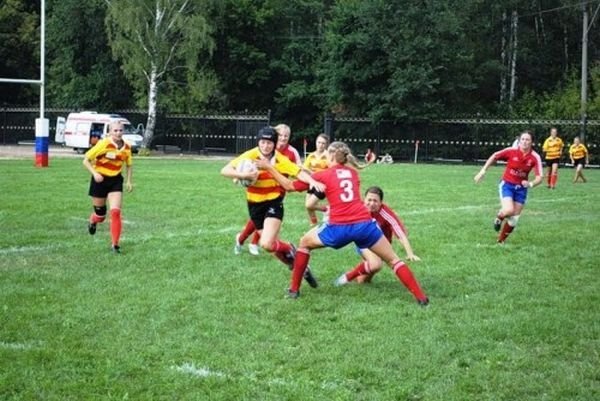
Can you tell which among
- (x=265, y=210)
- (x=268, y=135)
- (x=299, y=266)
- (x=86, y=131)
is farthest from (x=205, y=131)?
(x=299, y=266)

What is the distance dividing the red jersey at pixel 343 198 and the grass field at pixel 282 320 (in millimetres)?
823

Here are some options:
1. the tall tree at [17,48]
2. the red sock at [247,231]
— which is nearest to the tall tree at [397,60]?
the tall tree at [17,48]

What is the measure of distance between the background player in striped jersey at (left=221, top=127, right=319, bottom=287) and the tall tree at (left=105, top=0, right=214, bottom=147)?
38030mm

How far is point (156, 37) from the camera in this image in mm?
46031

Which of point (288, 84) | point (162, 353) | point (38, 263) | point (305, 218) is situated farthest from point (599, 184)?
point (288, 84)

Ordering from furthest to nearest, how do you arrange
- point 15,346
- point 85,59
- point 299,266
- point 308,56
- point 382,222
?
1. point 85,59
2. point 308,56
3. point 382,222
4. point 299,266
5. point 15,346

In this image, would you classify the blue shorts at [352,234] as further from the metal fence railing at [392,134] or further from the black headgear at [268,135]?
the metal fence railing at [392,134]

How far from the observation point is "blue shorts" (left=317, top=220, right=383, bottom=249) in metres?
7.51

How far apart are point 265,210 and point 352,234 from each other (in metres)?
1.89

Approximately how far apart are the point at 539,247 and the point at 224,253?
445 cm

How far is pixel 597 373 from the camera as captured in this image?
5.46 metres

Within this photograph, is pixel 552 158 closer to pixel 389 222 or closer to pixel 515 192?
pixel 515 192

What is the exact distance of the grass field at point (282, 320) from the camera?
5.24 meters

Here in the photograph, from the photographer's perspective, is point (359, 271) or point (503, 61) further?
point (503, 61)
